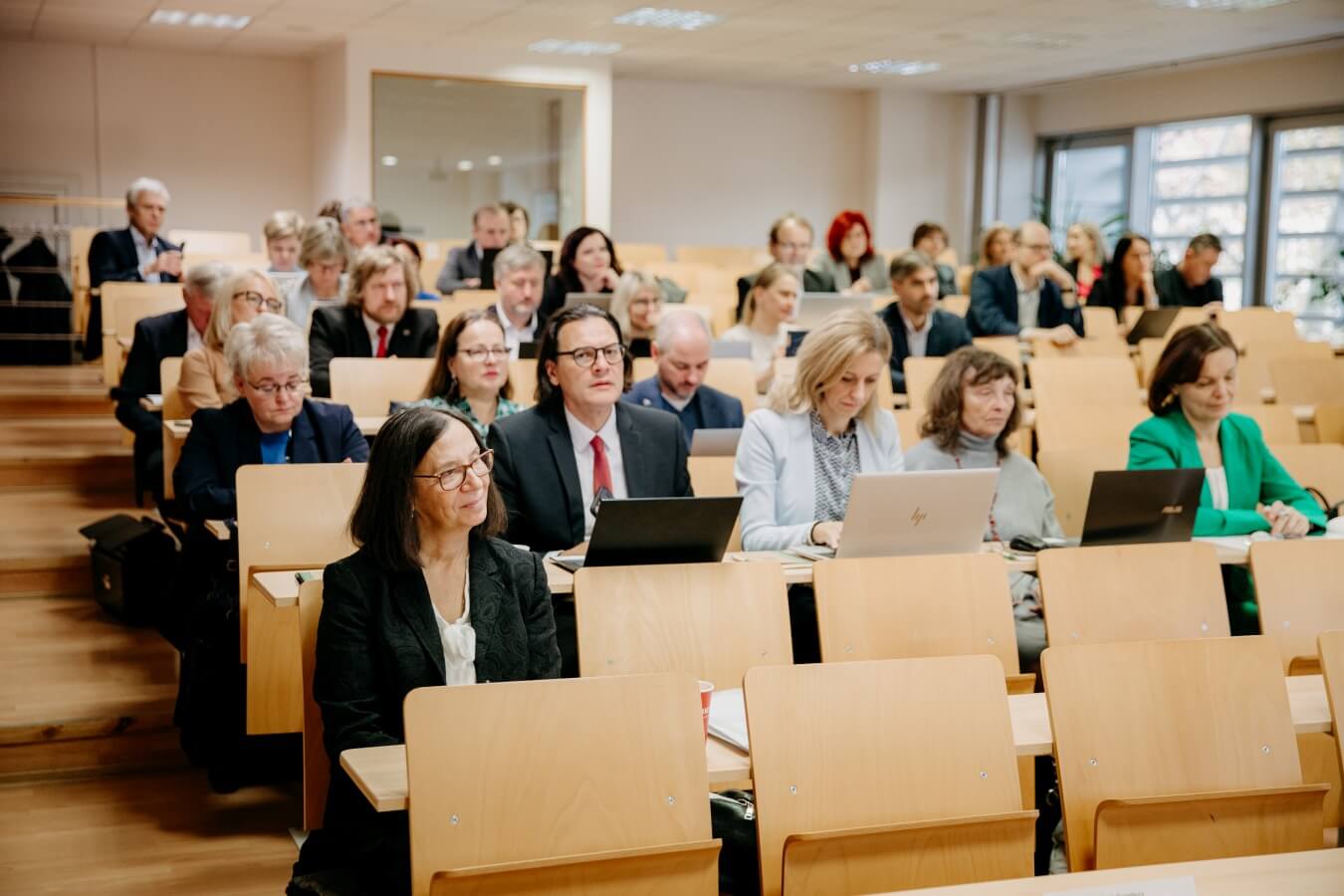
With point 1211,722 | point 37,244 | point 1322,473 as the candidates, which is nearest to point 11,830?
point 1211,722

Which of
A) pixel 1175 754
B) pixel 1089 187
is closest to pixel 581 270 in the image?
pixel 1175 754

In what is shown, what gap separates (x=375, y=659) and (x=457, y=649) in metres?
0.16

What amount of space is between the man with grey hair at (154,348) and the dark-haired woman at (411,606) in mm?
3374

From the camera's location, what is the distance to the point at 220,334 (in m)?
4.98

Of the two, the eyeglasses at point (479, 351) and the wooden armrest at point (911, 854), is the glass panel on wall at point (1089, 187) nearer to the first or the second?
the eyeglasses at point (479, 351)

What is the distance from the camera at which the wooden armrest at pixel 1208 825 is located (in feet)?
7.43

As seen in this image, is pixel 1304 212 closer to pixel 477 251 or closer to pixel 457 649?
pixel 477 251

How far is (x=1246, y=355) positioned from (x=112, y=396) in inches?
223

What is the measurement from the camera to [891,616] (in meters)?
2.94

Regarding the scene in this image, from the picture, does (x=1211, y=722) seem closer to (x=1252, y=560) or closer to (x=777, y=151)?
(x=1252, y=560)

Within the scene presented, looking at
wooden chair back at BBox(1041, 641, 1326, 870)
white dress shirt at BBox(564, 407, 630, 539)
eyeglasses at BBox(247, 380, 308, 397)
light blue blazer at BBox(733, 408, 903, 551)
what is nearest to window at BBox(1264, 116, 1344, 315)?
light blue blazer at BBox(733, 408, 903, 551)

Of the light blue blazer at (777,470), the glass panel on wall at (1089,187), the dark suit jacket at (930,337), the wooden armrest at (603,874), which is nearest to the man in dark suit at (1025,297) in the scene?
the dark suit jacket at (930,337)

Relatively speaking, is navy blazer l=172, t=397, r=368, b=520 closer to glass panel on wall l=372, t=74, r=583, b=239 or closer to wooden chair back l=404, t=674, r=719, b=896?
wooden chair back l=404, t=674, r=719, b=896

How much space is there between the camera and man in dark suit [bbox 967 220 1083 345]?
7742 millimetres
